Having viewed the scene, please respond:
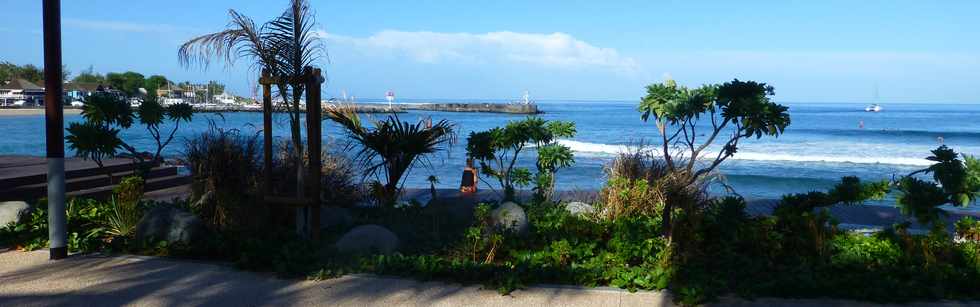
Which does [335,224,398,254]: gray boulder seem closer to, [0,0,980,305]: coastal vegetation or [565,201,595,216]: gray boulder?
[0,0,980,305]: coastal vegetation

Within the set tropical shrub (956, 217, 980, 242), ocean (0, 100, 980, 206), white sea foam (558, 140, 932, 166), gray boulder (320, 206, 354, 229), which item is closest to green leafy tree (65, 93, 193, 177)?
ocean (0, 100, 980, 206)

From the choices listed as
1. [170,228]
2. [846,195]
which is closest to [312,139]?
[170,228]

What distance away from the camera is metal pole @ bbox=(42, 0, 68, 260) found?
21.0ft

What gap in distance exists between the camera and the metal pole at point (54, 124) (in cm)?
639

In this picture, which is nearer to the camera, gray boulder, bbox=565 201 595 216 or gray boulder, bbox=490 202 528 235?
gray boulder, bbox=490 202 528 235

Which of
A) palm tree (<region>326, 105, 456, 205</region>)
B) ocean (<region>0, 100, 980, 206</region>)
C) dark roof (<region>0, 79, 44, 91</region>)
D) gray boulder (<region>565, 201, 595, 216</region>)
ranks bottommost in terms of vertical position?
ocean (<region>0, 100, 980, 206</region>)

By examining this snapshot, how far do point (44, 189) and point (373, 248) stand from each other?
8.21 metres

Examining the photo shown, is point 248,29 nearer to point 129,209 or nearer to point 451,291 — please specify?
point 129,209

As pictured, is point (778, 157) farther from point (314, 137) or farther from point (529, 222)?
point (314, 137)

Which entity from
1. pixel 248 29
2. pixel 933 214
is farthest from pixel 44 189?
pixel 933 214

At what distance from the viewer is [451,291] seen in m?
5.73

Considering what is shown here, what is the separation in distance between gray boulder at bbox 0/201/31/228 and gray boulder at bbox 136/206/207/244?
6.01ft

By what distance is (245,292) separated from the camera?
5656 millimetres

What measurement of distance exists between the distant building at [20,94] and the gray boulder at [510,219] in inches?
4099
